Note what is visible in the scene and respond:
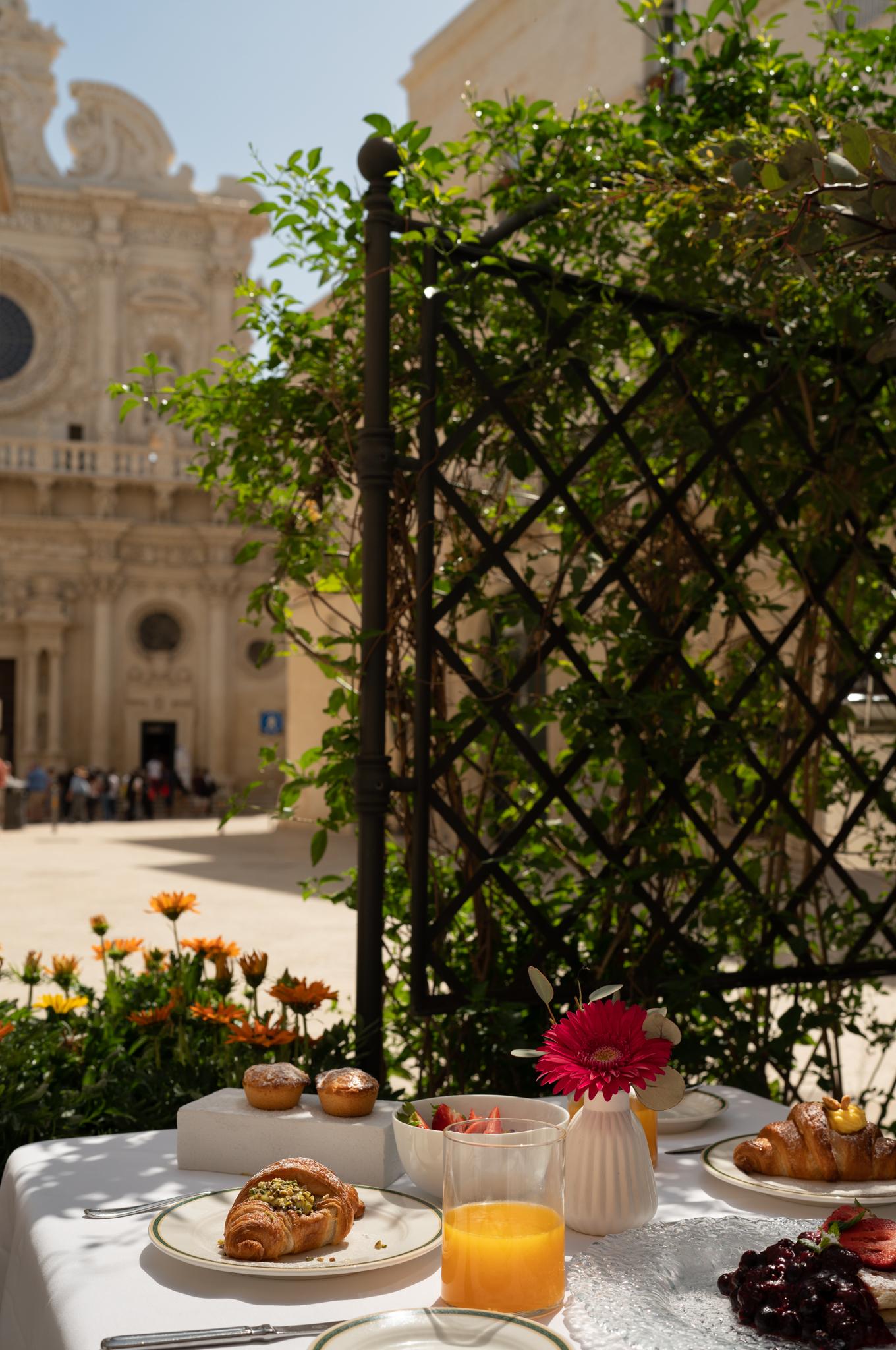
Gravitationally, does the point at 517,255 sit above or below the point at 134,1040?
above

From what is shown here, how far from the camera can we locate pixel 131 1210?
4.10 feet

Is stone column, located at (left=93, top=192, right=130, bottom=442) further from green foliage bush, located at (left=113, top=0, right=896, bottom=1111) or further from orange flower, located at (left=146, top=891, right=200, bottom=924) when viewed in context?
orange flower, located at (left=146, top=891, right=200, bottom=924)

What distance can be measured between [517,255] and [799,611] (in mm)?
1133

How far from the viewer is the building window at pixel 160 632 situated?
31125 millimetres

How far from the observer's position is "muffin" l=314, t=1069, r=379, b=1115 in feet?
4.44

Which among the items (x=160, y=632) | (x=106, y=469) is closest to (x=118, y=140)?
(x=106, y=469)

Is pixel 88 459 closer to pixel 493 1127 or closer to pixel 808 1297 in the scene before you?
pixel 493 1127

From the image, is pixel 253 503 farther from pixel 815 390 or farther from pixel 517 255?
pixel 815 390

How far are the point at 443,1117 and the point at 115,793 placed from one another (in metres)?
26.0

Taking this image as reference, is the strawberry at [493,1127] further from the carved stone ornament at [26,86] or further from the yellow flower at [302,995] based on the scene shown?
the carved stone ornament at [26,86]

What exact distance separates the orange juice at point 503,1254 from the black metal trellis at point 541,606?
3.63 feet

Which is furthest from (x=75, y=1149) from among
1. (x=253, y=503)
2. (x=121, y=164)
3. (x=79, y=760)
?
(x=121, y=164)

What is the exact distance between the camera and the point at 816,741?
9.24 ft

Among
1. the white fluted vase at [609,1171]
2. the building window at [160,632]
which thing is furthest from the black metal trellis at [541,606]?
the building window at [160,632]
